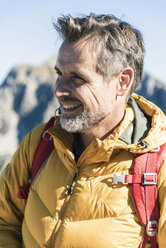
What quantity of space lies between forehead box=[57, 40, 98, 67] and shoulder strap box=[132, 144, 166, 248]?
107 centimetres

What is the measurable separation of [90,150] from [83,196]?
0.42 m

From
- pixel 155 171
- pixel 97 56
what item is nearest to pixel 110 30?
pixel 97 56

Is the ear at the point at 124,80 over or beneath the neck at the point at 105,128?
over

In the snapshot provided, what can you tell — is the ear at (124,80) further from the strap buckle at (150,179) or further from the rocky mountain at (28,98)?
the rocky mountain at (28,98)

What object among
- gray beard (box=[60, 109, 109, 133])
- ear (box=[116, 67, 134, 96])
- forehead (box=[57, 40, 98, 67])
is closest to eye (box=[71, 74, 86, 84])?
forehead (box=[57, 40, 98, 67])

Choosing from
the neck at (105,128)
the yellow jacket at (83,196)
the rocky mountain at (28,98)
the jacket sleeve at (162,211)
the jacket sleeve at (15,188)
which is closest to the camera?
the jacket sleeve at (162,211)

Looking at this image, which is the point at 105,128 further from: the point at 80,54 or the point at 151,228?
the point at 151,228

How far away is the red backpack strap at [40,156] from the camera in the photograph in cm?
327

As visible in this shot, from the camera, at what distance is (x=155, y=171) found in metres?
2.70

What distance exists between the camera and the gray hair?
3.09 metres

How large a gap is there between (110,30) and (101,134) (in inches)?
39.6

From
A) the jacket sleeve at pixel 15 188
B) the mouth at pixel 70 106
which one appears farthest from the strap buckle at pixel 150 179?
the jacket sleeve at pixel 15 188

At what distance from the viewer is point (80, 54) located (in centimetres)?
304

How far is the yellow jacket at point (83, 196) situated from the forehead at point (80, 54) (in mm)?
656
